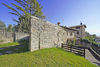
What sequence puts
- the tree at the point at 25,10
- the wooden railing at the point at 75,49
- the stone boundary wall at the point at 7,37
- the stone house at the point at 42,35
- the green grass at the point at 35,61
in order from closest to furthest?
the green grass at the point at 35,61 < the stone house at the point at 42,35 < the wooden railing at the point at 75,49 < the stone boundary wall at the point at 7,37 < the tree at the point at 25,10

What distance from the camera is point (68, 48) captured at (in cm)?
612

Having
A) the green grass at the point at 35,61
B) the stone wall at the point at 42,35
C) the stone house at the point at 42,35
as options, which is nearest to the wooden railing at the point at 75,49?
the stone house at the point at 42,35

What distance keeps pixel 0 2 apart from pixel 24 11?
508 cm

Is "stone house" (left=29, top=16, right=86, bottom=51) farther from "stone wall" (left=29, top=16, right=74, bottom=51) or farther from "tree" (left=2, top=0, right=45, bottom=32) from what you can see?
"tree" (left=2, top=0, right=45, bottom=32)

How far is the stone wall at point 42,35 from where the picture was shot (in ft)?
14.1

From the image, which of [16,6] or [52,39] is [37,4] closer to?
[16,6]

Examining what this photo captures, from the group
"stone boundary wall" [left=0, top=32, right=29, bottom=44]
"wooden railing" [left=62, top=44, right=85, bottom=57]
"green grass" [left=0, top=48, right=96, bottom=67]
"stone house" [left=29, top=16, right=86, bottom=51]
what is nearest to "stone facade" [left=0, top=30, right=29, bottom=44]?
"stone boundary wall" [left=0, top=32, right=29, bottom=44]

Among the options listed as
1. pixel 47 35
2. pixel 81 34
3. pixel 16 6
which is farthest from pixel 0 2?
pixel 81 34

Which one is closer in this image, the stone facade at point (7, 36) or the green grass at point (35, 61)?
the green grass at point (35, 61)

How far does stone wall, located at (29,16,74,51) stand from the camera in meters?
4.29

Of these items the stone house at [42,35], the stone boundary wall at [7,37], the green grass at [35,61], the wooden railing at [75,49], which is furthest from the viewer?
the stone boundary wall at [7,37]

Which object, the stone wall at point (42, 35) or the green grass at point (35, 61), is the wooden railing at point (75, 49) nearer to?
the stone wall at point (42, 35)

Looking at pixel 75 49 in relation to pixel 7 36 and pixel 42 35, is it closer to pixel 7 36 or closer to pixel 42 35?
pixel 42 35

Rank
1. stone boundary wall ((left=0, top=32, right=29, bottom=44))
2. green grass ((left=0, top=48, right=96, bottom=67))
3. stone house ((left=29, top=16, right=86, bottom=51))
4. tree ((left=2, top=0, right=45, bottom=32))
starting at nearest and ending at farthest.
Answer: green grass ((left=0, top=48, right=96, bottom=67)) < stone house ((left=29, top=16, right=86, bottom=51)) < stone boundary wall ((left=0, top=32, right=29, bottom=44)) < tree ((left=2, top=0, right=45, bottom=32))
